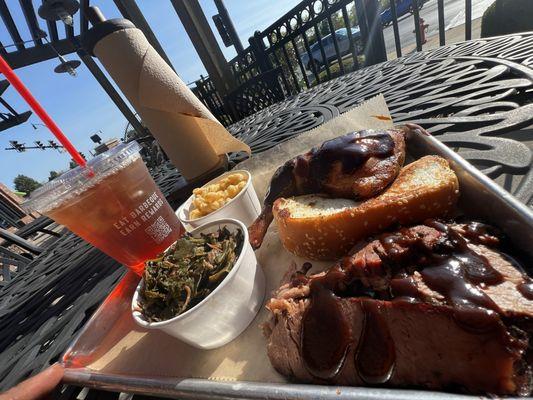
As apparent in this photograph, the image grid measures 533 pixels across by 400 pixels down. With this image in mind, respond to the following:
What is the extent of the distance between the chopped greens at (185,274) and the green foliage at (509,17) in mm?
5137

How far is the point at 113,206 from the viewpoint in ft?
3.91

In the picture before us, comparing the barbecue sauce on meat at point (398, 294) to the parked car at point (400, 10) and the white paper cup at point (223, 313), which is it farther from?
the parked car at point (400, 10)

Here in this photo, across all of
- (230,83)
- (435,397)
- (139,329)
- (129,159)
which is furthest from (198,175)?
(230,83)

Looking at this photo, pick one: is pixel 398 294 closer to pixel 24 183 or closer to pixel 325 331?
pixel 325 331

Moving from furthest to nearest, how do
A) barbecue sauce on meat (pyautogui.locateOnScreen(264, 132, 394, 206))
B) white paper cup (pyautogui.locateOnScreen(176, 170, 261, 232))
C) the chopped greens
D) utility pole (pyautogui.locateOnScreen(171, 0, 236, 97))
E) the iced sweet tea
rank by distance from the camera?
utility pole (pyautogui.locateOnScreen(171, 0, 236, 97))
white paper cup (pyautogui.locateOnScreen(176, 170, 261, 232))
the iced sweet tea
barbecue sauce on meat (pyautogui.locateOnScreen(264, 132, 394, 206))
the chopped greens

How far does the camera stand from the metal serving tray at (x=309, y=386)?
0.54m

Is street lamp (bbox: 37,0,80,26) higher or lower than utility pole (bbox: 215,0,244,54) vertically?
higher

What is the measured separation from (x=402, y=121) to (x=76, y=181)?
Answer: 1640 mm

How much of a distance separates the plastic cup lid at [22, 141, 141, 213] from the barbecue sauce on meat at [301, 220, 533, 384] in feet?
3.26

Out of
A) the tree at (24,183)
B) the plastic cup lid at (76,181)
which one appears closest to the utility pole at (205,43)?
the plastic cup lid at (76,181)

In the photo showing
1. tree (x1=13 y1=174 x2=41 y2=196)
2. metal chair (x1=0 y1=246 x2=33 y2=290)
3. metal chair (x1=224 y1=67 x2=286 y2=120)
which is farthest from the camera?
tree (x1=13 y1=174 x2=41 y2=196)

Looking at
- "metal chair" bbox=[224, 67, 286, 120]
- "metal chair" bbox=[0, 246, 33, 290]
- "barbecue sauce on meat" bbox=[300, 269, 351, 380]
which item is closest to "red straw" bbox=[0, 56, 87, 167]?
"barbecue sauce on meat" bbox=[300, 269, 351, 380]

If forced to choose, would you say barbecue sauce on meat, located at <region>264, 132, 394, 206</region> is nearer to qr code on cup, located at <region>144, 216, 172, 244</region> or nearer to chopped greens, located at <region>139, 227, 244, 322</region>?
chopped greens, located at <region>139, 227, 244, 322</region>

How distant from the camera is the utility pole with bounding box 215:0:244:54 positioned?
555 cm
